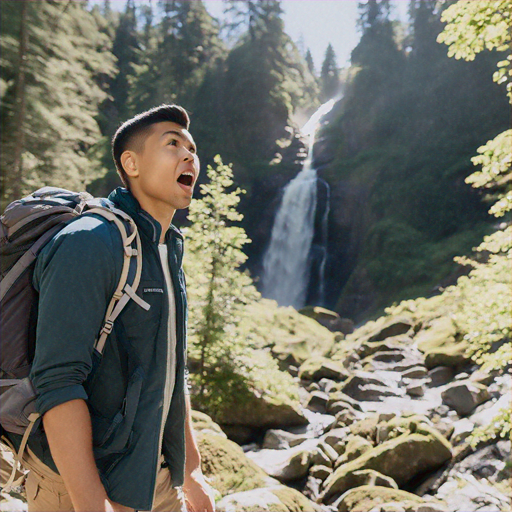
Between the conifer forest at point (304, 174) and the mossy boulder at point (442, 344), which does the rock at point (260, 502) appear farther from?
the mossy boulder at point (442, 344)

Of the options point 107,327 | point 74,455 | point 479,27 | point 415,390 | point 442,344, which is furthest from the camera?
point 442,344

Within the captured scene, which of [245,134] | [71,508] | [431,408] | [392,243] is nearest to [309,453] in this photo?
[431,408]

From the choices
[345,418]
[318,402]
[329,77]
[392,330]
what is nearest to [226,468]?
[345,418]

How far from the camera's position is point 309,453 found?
7949mm

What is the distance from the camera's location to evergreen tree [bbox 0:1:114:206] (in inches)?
506

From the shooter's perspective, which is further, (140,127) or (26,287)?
(140,127)

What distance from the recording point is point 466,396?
9852 millimetres

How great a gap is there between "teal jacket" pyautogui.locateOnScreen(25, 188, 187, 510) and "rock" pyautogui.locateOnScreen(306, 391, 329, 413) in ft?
35.7

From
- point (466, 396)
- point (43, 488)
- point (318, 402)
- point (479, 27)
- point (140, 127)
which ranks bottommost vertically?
point (318, 402)

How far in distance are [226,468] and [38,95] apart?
1282 centimetres

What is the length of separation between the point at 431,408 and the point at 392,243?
23.8 m

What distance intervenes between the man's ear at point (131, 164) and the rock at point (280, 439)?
8659 millimetres

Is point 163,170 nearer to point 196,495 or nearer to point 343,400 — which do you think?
point 196,495

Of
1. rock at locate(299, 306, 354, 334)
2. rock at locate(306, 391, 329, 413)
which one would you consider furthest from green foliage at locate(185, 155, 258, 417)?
rock at locate(299, 306, 354, 334)
